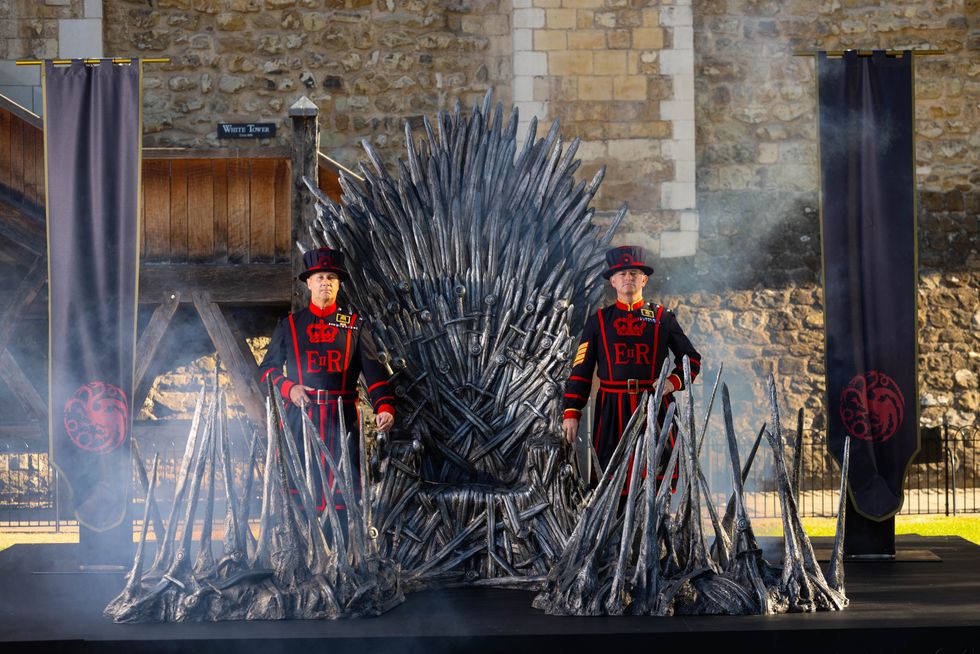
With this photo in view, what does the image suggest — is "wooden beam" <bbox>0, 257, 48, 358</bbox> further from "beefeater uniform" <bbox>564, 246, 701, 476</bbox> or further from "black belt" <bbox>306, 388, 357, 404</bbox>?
"beefeater uniform" <bbox>564, 246, 701, 476</bbox>

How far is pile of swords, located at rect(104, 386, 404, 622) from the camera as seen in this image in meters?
3.62

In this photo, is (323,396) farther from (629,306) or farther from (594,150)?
(594,150)

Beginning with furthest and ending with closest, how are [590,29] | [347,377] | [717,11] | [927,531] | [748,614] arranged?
1. [717,11]
2. [590,29]
3. [927,531]
4. [347,377]
5. [748,614]

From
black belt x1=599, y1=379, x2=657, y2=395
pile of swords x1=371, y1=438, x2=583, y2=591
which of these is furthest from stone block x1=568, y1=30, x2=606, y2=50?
pile of swords x1=371, y1=438, x2=583, y2=591

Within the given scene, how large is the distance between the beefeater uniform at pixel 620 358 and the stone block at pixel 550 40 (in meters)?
4.27

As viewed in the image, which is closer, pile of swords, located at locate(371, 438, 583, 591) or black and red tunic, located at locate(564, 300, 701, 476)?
pile of swords, located at locate(371, 438, 583, 591)

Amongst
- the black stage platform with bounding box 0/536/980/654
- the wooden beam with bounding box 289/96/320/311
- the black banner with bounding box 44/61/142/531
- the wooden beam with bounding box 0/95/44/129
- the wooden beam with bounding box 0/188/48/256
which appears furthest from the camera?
the wooden beam with bounding box 0/188/48/256

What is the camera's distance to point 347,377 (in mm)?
4512

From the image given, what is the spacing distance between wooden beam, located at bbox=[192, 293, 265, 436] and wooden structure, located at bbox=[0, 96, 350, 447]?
1cm

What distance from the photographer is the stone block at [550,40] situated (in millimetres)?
8625

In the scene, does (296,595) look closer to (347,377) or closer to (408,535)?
(408,535)

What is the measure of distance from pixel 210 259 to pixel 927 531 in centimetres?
429

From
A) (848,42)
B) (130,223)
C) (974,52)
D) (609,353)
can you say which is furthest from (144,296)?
(974,52)

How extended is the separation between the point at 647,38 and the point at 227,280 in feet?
11.2
